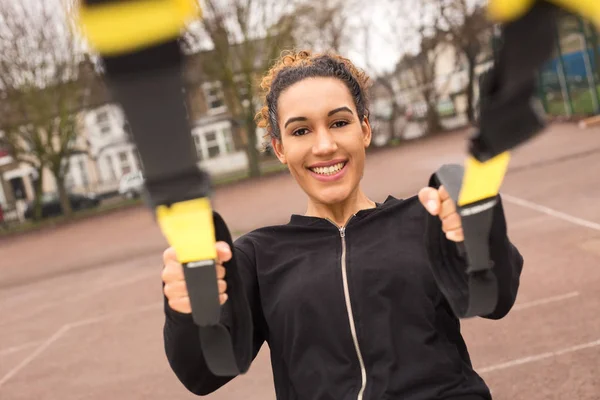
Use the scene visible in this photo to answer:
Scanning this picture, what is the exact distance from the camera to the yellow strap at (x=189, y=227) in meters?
1.01

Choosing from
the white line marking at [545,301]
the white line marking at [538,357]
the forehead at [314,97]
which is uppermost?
the forehead at [314,97]

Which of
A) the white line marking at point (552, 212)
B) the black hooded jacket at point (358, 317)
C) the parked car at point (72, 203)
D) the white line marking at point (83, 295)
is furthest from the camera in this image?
the parked car at point (72, 203)

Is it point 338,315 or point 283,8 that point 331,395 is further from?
point 283,8

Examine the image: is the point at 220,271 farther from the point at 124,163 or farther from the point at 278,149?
the point at 124,163

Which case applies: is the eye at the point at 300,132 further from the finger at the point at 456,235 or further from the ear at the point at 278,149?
the finger at the point at 456,235

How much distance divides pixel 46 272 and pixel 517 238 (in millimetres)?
10153

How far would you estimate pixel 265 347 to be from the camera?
19.4ft

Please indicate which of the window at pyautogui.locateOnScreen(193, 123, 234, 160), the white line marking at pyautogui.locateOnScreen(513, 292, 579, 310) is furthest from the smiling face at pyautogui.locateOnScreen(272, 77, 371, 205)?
the window at pyautogui.locateOnScreen(193, 123, 234, 160)

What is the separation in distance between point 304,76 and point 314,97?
0.14 meters

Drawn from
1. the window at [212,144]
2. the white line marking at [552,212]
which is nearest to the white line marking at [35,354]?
the white line marking at [552,212]

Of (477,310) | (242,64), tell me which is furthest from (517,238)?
(242,64)

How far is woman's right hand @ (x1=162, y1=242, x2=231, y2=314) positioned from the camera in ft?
4.37

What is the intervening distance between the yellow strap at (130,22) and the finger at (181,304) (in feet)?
2.78

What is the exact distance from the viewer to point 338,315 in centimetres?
202
